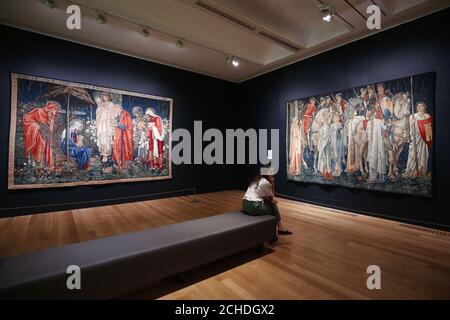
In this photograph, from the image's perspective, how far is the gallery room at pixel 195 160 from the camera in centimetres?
228

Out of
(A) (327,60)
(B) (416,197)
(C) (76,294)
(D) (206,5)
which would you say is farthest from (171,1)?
(B) (416,197)

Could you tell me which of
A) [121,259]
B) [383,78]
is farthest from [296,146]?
[121,259]

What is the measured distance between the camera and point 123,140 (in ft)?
19.2

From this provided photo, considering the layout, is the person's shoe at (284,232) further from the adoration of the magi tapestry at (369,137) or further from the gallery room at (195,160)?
the adoration of the magi tapestry at (369,137)

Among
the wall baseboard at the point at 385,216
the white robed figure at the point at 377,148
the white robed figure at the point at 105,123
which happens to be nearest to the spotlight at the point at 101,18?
the white robed figure at the point at 105,123

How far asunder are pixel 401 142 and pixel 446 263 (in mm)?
2363

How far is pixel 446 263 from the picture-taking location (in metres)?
2.78

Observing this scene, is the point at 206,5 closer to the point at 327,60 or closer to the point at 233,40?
the point at 233,40

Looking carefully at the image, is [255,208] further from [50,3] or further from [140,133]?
[50,3]

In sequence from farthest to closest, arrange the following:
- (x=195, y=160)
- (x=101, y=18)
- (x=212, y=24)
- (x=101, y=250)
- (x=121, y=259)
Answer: (x=195, y=160) < (x=212, y=24) < (x=101, y=18) < (x=101, y=250) < (x=121, y=259)

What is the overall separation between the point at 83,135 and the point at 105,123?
580 millimetres
